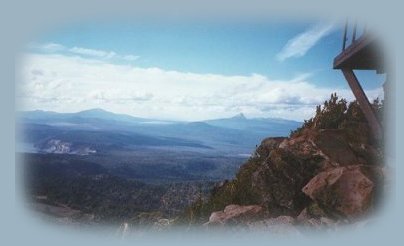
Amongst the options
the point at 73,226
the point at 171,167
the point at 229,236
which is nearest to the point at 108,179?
the point at 73,226

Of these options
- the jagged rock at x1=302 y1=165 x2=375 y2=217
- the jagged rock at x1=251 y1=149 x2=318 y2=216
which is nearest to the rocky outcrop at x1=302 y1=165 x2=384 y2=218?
the jagged rock at x1=302 y1=165 x2=375 y2=217

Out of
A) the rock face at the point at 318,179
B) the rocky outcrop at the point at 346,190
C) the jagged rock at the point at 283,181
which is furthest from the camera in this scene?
the jagged rock at the point at 283,181

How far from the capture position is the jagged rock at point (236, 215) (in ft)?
30.3

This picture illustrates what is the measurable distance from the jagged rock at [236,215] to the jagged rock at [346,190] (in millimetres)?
1360

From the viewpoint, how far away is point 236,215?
9375 mm

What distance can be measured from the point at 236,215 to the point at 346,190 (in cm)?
248

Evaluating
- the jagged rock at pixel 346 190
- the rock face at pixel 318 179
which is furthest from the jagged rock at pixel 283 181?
the jagged rock at pixel 346 190

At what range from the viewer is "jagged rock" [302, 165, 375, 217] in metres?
9.02

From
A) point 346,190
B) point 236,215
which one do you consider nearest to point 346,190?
point 346,190

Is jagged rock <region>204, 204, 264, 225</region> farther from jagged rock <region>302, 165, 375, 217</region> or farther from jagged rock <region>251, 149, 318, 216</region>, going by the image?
jagged rock <region>302, 165, 375, 217</region>

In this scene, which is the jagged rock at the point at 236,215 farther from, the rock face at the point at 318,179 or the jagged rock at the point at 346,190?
the jagged rock at the point at 346,190

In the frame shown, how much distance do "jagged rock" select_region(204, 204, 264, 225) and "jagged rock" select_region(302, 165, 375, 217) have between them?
→ 4.46 feet

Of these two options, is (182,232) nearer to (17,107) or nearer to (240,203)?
(240,203)

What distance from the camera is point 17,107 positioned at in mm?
10102
